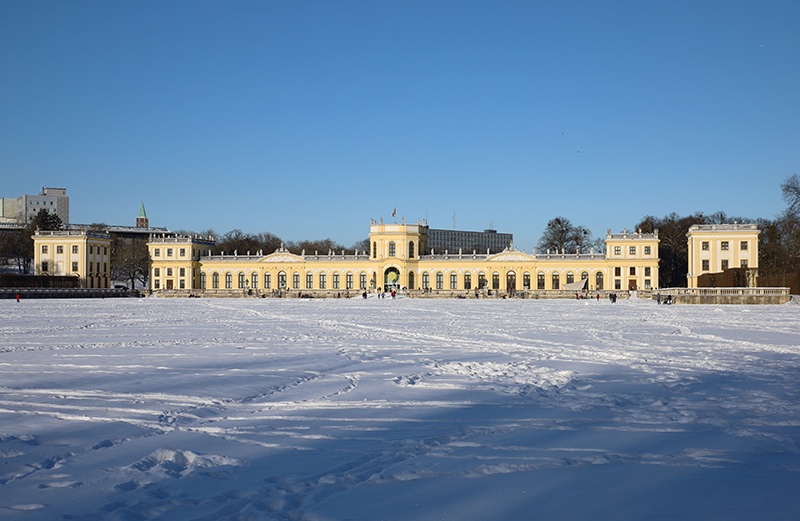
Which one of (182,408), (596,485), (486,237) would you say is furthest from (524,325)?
(486,237)

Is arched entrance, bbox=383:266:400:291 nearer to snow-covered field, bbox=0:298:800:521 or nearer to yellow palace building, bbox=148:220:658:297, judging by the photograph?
yellow palace building, bbox=148:220:658:297

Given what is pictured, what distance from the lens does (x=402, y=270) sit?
275 ft

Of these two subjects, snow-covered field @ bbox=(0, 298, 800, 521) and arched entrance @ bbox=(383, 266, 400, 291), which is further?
arched entrance @ bbox=(383, 266, 400, 291)

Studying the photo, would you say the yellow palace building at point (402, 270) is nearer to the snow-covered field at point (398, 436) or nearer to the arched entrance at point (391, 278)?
the arched entrance at point (391, 278)

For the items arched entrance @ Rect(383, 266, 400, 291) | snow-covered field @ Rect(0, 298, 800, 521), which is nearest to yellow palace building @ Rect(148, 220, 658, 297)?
arched entrance @ Rect(383, 266, 400, 291)

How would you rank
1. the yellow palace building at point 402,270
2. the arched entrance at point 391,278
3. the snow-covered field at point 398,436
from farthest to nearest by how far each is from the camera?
the arched entrance at point 391,278 < the yellow palace building at point 402,270 < the snow-covered field at point 398,436

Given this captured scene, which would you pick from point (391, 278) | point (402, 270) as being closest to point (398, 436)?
point (402, 270)

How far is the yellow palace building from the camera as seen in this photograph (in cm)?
7769

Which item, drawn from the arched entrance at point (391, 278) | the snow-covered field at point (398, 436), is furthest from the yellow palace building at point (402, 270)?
the snow-covered field at point (398, 436)

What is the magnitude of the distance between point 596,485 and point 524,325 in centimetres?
1861

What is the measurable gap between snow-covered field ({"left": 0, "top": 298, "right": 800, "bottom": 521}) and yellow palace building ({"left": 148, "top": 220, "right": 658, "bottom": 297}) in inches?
2389

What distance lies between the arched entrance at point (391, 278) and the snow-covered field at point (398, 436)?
7053cm

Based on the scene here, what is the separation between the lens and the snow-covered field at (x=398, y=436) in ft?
16.4

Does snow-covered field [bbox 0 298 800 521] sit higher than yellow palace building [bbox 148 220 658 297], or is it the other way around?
yellow palace building [bbox 148 220 658 297]
